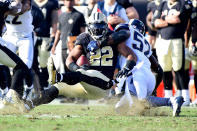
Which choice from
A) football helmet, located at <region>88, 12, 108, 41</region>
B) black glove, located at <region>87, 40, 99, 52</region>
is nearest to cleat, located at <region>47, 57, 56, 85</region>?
black glove, located at <region>87, 40, 99, 52</region>

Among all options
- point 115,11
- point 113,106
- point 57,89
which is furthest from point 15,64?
point 115,11

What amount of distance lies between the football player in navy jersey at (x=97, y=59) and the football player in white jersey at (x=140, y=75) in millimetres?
139

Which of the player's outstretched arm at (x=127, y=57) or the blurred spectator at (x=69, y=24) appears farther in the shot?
the blurred spectator at (x=69, y=24)

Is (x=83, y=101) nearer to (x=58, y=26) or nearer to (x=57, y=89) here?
(x=58, y=26)

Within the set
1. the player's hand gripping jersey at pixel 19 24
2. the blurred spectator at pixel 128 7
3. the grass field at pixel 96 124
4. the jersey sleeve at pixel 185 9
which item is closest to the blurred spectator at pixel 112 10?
the blurred spectator at pixel 128 7

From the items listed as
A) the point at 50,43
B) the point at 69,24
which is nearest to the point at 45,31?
the point at 50,43

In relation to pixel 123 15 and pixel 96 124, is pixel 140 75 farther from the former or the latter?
pixel 123 15

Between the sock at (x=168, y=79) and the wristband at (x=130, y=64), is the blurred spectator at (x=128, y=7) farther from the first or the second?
the wristband at (x=130, y=64)

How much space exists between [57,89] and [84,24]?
4244 millimetres

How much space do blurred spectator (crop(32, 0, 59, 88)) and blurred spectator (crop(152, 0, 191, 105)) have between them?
218 cm

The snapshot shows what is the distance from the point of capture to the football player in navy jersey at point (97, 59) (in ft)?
21.5

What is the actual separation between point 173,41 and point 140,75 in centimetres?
303

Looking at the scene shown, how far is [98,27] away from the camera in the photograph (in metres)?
6.88

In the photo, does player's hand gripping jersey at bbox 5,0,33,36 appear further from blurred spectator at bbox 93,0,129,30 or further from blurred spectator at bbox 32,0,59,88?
blurred spectator at bbox 32,0,59,88
